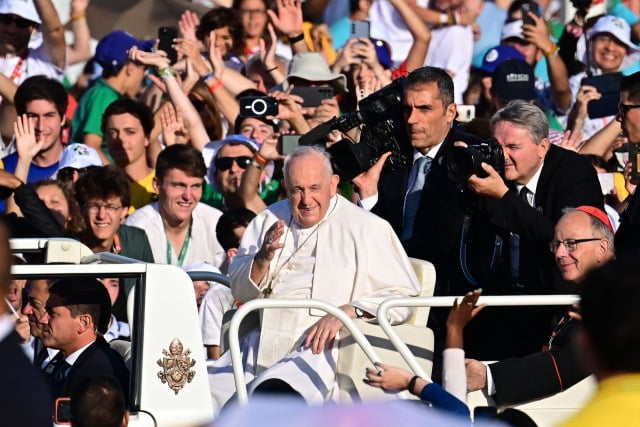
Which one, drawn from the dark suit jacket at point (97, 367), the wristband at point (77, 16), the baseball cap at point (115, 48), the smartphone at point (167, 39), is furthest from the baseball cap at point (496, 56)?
the dark suit jacket at point (97, 367)

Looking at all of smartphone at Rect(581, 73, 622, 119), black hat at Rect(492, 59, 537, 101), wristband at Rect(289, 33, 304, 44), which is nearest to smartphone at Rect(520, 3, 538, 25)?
black hat at Rect(492, 59, 537, 101)

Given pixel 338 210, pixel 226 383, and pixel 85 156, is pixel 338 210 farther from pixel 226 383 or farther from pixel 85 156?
pixel 85 156

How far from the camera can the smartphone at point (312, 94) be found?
32.0ft

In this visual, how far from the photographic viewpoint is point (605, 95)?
960cm

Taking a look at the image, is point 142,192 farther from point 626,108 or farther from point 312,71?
point 626,108

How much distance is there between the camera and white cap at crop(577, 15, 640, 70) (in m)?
11.2

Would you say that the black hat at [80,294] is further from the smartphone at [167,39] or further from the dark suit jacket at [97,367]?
the smartphone at [167,39]

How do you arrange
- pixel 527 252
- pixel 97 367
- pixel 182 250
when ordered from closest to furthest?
pixel 97 367, pixel 527 252, pixel 182 250

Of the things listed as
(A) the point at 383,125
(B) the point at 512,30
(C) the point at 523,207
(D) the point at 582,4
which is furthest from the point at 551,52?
(C) the point at 523,207

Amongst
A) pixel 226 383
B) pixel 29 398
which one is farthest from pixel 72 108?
pixel 29 398

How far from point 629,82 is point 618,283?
5111 mm

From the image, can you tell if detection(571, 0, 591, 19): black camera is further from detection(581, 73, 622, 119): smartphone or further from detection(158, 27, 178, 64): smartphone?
detection(158, 27, 178, 64): smartphone

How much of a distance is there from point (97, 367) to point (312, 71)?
4510 mm

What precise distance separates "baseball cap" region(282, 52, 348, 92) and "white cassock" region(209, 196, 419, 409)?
8.68 ft
